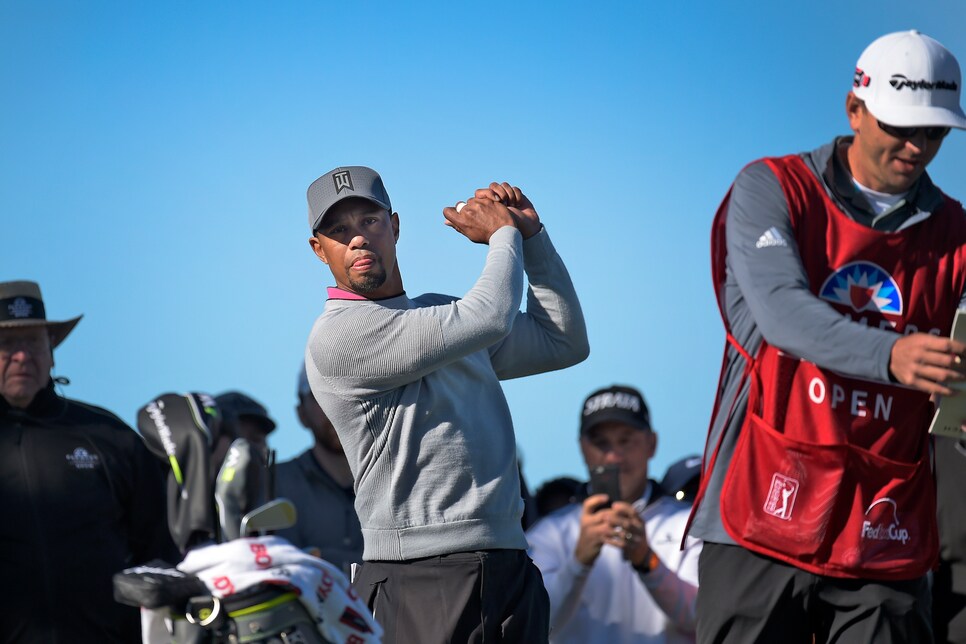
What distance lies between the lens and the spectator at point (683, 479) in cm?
792

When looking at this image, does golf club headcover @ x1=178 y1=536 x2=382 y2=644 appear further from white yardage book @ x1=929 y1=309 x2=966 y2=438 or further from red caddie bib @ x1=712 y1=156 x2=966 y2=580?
white yardage book @ x1=929 y1=309 x2=966 y2=438

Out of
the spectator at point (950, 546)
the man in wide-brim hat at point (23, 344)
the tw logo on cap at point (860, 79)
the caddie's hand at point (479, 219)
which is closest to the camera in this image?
the tw logo on cap at point (860, 79)

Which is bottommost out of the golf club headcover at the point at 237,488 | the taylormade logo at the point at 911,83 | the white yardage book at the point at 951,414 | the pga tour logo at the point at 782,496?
the pga tour logo at the point at 782,496

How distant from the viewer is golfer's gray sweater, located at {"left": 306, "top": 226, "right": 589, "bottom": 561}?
192 inches

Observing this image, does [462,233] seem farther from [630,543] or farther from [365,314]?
[630,543]

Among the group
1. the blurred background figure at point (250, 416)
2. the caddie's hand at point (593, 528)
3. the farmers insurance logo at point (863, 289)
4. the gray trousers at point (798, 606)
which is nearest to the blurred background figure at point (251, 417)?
the blurred background figure at point (250, 416)

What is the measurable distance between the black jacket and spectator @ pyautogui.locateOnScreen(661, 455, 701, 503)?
2.48m

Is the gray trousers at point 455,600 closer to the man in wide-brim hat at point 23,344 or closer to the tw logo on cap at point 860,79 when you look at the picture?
the tw logo on cap at point 860,79

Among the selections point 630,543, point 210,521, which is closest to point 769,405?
point 210,521

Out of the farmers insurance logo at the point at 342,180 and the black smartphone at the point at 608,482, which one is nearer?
the farmers insurance logo at the point at 342,180

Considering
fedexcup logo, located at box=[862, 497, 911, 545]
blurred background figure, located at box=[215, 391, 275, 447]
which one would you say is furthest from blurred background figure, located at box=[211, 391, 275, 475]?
fedexcup logo, located at box=[862, 497, 911, 545]

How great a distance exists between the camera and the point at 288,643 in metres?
3.71

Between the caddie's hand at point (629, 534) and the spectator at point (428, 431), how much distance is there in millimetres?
1652

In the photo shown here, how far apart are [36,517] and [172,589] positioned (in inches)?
156
